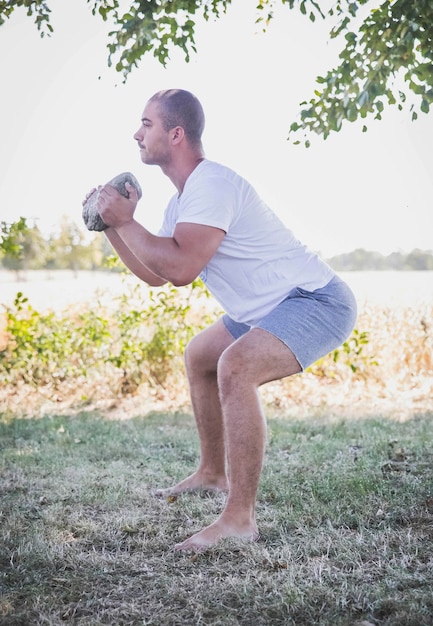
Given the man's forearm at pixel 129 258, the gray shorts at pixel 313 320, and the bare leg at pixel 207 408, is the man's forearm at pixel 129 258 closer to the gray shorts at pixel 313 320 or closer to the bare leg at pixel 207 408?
the bare leg at pixel 207 408

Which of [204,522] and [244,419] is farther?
[204,522]

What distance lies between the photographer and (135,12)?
366 cm

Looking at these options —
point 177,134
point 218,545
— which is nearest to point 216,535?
point 218,545

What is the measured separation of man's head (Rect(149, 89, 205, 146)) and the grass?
177cm

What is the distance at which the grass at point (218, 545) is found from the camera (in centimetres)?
213

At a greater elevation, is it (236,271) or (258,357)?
(236,271)

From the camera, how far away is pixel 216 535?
271 centimetres

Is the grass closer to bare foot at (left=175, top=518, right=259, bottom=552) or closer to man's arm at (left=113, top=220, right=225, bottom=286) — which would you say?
bare foot at (left=175, top=518, right=259, bottom=552)

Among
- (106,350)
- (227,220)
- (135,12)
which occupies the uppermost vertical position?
(135,12)

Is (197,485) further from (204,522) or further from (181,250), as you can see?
(181,250)

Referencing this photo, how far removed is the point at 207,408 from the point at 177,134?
4.68ft

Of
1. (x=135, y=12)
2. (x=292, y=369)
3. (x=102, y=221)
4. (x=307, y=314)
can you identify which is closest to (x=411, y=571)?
(x=292, y=369)

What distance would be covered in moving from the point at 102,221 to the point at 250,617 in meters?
1.74

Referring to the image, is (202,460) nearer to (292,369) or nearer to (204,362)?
(204,362)
